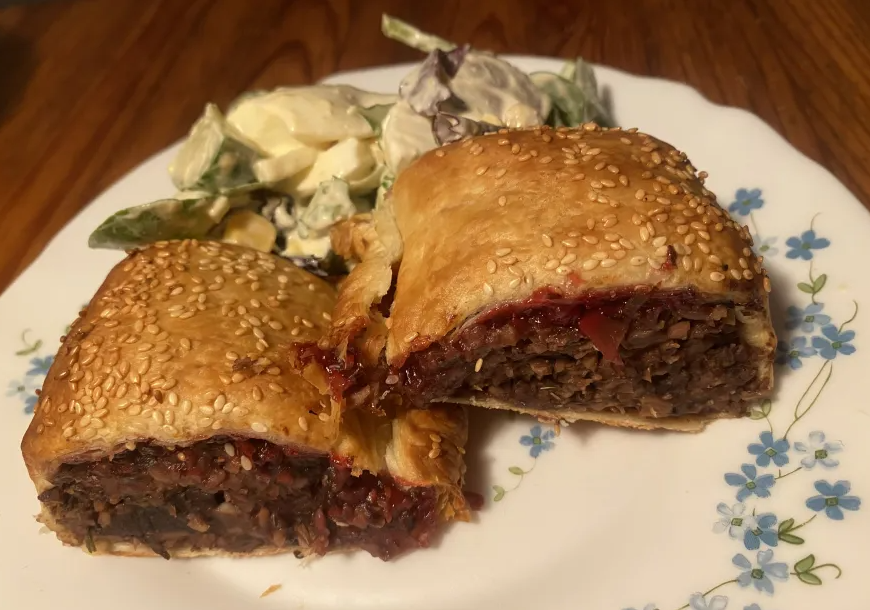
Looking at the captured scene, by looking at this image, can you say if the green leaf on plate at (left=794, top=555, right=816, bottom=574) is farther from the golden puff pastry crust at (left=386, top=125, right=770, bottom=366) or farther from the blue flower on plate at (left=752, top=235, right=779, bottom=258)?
the blue flower on plate at (left=752, top=235, right=779, bottom=258)

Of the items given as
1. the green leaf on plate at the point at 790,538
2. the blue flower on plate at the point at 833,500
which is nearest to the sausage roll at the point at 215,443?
the green leaf on plate at the point at 790,538

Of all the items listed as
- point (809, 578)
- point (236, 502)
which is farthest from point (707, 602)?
point (236, 502)

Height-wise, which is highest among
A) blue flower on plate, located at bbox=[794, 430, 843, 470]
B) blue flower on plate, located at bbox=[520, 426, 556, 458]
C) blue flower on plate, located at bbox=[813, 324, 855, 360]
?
blue flower on plate, located at bbox=[813, 324, 855, 360]

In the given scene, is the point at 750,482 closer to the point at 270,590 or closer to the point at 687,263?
the point at 687,263

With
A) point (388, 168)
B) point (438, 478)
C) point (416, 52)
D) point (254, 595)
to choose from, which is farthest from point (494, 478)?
point (416, 52)

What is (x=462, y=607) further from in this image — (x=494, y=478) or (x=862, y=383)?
(x=862, y=383)

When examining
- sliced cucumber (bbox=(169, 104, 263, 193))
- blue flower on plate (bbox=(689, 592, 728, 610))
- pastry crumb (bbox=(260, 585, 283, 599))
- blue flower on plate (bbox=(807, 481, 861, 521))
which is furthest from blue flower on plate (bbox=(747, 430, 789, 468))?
sliced cucumber (bbox=(169, 104, 263, 193))
